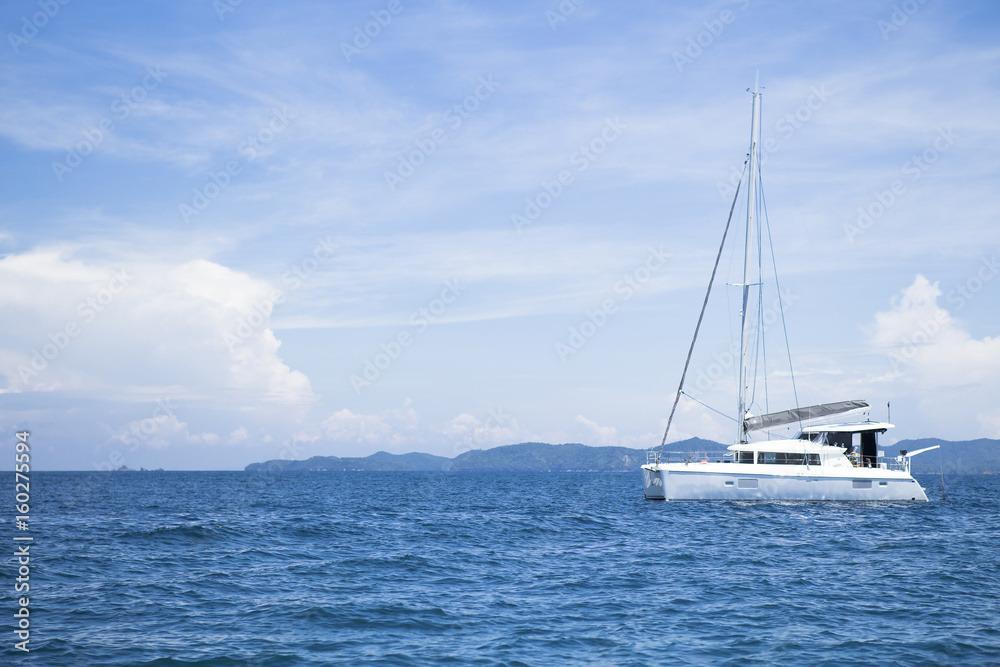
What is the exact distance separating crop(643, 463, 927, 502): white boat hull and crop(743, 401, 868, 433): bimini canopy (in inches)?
129

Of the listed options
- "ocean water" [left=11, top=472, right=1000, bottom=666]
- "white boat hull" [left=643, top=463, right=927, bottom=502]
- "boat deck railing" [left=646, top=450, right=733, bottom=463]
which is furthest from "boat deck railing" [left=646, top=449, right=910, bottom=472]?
"ocean water" [left=11, top=472, right=1000, bottom=666]

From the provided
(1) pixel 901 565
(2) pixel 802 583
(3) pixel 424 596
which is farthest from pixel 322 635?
Answer: (1) pixel 901 565

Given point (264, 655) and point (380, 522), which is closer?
point (264, 655)

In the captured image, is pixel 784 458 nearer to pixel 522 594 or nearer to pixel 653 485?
pixel 653 485

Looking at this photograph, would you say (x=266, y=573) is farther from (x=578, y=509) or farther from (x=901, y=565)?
(x=578, y=509)

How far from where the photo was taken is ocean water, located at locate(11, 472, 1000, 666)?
1434 centimetres

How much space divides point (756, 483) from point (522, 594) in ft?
80.9

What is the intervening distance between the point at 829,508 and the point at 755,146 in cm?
2214

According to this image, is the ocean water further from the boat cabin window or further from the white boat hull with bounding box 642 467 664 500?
the boat cabin window

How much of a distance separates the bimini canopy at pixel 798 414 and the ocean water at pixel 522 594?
346 inches

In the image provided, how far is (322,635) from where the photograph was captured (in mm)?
15445

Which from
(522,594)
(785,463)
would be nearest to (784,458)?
(785,463)

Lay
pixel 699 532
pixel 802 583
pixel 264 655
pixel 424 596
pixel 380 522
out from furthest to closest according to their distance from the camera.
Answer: pixel 380 522 < pixel 699 532 < pixel 802 583 < pixel 424 596 < pixel 264 655

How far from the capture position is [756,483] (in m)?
39.9
